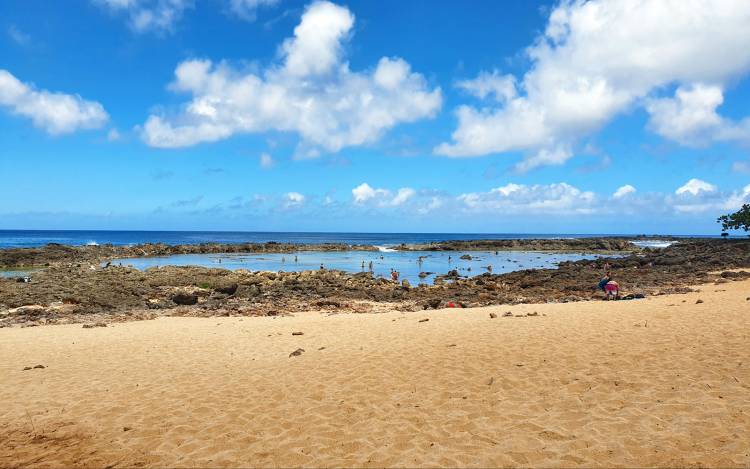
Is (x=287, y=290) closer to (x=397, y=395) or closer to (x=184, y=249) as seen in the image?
(x=397, y=395)

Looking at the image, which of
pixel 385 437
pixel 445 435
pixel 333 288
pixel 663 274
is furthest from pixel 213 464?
pixel 663 274

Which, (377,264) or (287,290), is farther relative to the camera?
(377,264)

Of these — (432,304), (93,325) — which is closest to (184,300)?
(93,325)

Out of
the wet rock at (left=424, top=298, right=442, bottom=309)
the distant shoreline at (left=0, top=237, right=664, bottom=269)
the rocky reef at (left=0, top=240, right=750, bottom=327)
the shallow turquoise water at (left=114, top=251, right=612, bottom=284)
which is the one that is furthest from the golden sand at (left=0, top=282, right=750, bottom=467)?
the distant shoreline at (left=0, top=237, right=664, bottom=269)

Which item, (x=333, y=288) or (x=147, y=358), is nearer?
(x=147, y=358)

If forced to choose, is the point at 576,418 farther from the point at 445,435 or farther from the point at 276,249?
the point at 276,249

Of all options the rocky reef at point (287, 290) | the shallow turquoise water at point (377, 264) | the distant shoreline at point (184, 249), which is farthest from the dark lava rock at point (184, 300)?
the distant shoreline at point (184, 249)

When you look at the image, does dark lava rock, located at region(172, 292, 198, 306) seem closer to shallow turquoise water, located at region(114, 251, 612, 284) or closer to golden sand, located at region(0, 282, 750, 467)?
golden sand, located at region(0, 282, 750, 467)

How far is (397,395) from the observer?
8.48m

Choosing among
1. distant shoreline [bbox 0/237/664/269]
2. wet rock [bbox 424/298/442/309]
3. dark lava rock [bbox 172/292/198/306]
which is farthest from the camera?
distant shoreline [bbox 0/237/664/269]

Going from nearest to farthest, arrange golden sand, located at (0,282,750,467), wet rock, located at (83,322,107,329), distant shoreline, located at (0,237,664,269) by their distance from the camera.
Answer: golden sand, located at (0,282,750,467) → wet rock, located at (83,322,107,329) → distant shoreline, located at (0,237,664,269)

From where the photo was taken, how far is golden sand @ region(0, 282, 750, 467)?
20.7 ft

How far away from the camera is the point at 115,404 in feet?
27.9

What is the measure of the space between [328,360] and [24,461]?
6082 mm
